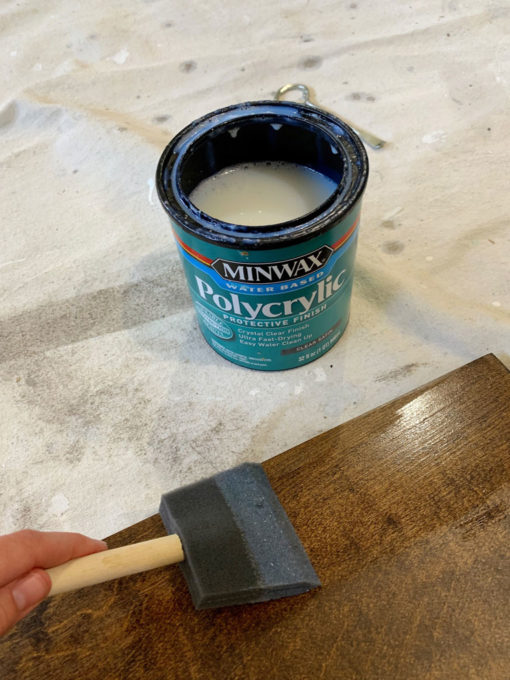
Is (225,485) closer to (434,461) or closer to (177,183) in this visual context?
(434,461)

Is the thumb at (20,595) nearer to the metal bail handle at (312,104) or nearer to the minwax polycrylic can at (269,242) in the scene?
the minwax polycrylic can at (269,242)

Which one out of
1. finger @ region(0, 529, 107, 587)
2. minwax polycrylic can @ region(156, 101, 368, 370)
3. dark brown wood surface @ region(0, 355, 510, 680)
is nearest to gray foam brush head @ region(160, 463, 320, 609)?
dark brown wood surface @ region(0, 355, 510, 680)

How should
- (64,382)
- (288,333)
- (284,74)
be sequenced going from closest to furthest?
1. (288,333)
2. (64,382)
3. (284,74)

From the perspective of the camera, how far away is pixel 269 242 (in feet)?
2.32

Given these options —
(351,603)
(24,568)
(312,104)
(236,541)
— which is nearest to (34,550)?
(24,568)

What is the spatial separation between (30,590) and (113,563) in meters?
0.09

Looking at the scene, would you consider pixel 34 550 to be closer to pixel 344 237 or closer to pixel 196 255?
pixel 196 255

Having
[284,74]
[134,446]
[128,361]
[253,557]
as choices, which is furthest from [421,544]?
[284,74]

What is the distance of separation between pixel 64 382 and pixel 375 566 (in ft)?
2.06

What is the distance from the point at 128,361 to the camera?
107 cm

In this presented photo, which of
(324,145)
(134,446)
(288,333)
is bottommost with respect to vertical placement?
(134,446)

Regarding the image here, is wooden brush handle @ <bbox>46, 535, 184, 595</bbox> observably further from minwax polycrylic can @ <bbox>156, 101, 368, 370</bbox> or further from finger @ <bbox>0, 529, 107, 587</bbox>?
minwax polycrylic can @ <bbox>156, 101, 368, 370</bbox>

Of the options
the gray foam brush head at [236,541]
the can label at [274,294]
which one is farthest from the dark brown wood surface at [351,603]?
the can label at [274,294]

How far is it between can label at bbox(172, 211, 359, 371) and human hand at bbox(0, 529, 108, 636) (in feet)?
1.25
